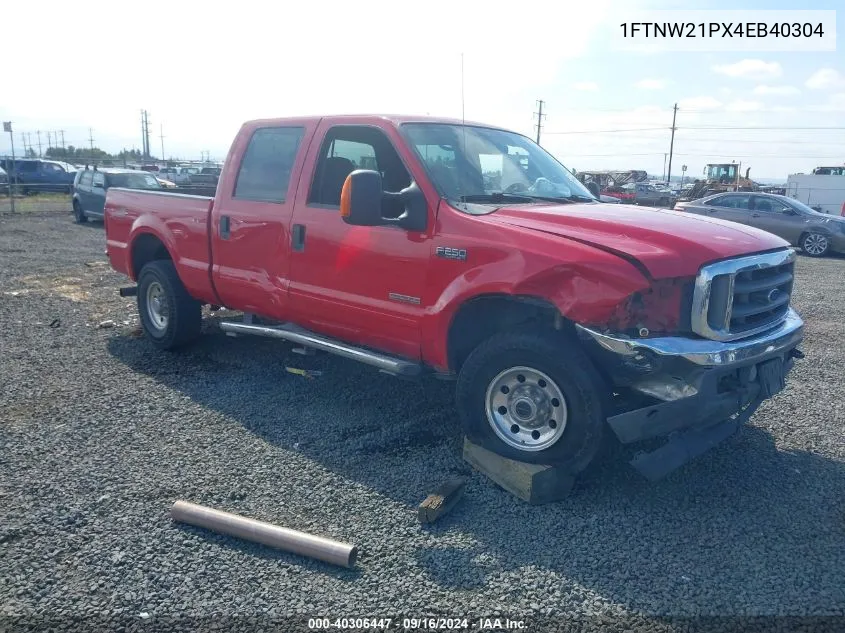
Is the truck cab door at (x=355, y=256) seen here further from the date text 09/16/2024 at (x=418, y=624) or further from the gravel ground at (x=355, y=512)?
the date text 09/16/2024 at (x=418, y=624)

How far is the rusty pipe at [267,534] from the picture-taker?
3.36 m

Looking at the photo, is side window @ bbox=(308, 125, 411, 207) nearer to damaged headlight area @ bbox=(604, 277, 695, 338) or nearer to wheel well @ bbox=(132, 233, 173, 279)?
damaged headlight area @ bbox=(604, 277, 695, 338)

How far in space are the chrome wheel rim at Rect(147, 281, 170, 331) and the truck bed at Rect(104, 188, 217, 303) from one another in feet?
1.24

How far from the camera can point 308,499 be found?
13.2 feet

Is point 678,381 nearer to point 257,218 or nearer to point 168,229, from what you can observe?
point 257,218

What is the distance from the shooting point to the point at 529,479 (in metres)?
3.97

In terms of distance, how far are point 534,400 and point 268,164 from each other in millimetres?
2993

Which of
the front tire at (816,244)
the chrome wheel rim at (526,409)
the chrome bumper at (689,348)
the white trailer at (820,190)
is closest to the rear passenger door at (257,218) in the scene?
the chrome wheel rim at (526,409)

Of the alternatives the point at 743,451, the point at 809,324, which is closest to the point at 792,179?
the point at 809,324

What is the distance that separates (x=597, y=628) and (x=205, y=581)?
5.69 ft

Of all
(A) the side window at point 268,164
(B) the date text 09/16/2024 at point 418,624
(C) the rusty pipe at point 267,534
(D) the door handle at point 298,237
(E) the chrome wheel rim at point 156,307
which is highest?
(A) the side window at point 268,164

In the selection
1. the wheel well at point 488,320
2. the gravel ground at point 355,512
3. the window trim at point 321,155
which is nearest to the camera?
the gravel ground at point 355,512

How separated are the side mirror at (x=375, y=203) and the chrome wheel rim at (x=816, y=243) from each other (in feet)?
51.5

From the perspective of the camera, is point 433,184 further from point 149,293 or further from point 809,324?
point 809,324
